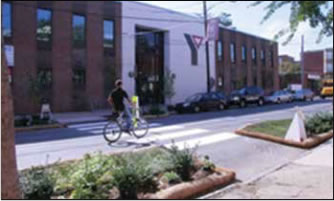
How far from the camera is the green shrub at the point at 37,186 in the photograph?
17.6 feet

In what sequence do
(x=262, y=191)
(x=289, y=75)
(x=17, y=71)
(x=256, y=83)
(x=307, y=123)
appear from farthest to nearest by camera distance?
(x=289, y=75), (x=256, y=83), (x=17, y=71), (x=307, y=123), (x=262, y=191)

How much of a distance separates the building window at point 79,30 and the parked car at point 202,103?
25.0 feet

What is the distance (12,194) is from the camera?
343 cm

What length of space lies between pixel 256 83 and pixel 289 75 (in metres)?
14.2

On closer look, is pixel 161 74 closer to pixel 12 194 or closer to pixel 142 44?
pixel 142 44

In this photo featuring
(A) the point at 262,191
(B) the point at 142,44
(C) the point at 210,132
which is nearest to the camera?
(A) the point at 262,191

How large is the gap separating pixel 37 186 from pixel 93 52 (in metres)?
24.8

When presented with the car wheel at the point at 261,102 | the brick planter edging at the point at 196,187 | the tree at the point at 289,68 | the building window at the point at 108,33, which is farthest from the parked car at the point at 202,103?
the tree at the point at 289,68

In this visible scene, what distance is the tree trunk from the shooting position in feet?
10.8

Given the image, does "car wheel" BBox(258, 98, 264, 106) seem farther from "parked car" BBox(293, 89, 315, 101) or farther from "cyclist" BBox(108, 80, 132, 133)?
"cyclist" BBox(108, 80, 132, 133)

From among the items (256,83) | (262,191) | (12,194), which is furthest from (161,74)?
(12,194)

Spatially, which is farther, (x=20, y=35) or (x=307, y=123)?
(x=20, y=35)

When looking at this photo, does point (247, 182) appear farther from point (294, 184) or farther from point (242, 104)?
point (242, 104)

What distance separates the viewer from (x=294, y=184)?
7.31 metres
